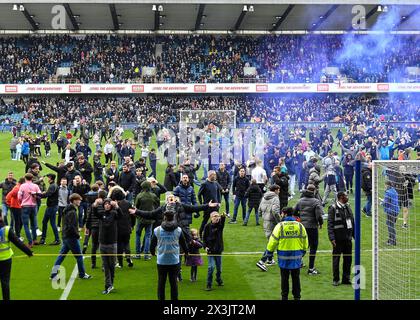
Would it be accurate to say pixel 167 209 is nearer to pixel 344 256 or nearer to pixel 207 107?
pixel 344 256

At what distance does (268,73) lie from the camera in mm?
54844

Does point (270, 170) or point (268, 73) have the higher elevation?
point (268, 73)

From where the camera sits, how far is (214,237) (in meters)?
11.4

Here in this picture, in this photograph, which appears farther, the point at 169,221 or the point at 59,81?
the point at 59,81

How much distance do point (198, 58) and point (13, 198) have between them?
43252 millimetres

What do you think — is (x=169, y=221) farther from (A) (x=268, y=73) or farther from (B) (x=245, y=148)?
(A) (x=268, y=73)

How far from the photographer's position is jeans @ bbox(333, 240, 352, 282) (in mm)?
11617

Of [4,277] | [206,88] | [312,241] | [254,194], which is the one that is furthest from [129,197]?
[206,88]

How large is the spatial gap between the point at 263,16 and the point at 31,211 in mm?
43231

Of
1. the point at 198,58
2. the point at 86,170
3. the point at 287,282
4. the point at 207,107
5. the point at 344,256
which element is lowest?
the point at 287,282

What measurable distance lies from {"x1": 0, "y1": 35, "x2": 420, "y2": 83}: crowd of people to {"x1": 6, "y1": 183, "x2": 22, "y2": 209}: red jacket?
3910 cm

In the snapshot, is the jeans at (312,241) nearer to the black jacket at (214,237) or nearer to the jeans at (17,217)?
the black jacket at (214,237)

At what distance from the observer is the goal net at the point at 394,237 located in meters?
10.2
